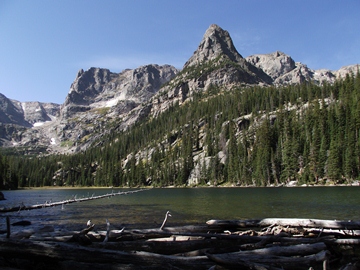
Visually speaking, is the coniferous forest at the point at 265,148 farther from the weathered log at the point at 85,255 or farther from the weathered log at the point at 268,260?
the weathered log at the point at 85,255

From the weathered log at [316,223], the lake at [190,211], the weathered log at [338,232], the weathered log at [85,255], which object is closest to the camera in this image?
the weathered log at [85,255]

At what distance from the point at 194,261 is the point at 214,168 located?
13503 cm

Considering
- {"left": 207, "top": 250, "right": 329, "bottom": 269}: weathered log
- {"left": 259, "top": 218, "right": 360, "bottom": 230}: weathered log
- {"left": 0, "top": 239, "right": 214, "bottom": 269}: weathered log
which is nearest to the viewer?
{"left": 0, "top": 239, "right": 214, "bottom": 269}: weathered log

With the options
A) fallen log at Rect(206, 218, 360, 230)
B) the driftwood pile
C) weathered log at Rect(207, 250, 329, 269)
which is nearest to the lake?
the driftwood pile

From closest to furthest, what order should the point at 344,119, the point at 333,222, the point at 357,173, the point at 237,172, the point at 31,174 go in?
the point at 333,222 → the point at 357,173 → the point at 344,119 → the point at 237,172 → the point at 31,174

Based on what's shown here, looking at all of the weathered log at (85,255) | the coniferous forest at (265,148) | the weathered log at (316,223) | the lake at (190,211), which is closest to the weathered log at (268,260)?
the weathered log at (85,255)

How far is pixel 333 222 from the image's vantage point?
49.0 ft

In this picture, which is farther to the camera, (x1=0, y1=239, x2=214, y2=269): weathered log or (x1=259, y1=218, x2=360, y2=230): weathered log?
(x1=259, y1=218, x2=360, y2=230): weathered log

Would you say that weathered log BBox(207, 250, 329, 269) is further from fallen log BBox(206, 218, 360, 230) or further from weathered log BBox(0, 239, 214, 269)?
fallen log BBox(206, 218, 360, 230)

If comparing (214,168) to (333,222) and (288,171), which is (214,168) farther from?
(333,222)

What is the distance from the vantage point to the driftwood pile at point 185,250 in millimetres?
9125

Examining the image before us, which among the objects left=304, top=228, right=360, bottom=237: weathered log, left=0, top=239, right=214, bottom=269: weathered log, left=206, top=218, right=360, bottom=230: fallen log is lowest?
left=304, top=228, right=360, bottom=237: weathered log

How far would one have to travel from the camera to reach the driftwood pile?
912cm

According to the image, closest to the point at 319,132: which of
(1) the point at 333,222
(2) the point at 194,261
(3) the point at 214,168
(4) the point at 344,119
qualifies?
(4) the point at 344,119
